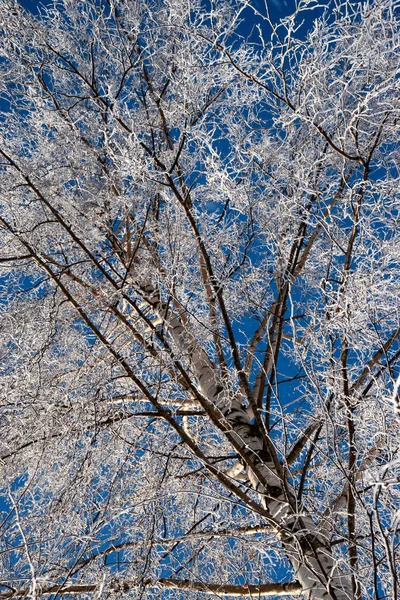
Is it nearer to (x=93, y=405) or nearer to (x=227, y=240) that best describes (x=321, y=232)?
(x=227, y=240)

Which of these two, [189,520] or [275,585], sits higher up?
[189,520]

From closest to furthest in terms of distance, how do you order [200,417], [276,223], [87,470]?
1. [87,470]
2. [276,223]
3. [200,417]

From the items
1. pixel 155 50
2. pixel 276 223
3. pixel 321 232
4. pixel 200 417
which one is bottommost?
pixel 200 417

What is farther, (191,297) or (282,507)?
(191,297)

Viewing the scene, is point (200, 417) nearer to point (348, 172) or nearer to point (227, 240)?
point (227, 240)

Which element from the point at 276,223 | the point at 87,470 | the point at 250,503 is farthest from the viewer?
the point at 276,223

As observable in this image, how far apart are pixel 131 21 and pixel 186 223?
4.73 ft

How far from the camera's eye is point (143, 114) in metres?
3.77

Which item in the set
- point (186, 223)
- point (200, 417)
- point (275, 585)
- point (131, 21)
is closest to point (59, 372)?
point (200, 417)

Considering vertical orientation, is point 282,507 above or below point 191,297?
below

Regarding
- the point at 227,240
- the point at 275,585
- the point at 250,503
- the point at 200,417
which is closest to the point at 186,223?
the point at 227,240

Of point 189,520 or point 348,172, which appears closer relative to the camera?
point 348,172

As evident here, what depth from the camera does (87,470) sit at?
2.73 meters

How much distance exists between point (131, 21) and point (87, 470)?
2.96m
